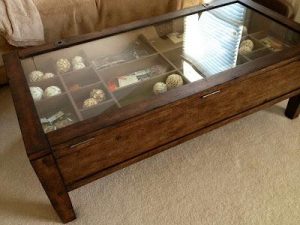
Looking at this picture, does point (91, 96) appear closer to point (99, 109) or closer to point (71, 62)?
point (99, 109)

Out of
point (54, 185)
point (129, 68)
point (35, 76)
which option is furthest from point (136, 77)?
point (54, 185)

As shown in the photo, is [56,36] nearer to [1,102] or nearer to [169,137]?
[1,102]

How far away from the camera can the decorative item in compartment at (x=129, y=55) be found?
113cm

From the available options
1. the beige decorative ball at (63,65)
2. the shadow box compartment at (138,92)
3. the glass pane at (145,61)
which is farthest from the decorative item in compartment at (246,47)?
the beige decorative ball at (63,65)

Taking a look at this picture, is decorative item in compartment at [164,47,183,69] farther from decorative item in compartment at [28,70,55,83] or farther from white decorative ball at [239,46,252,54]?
decorative item in compartment at [28,70,55,83]

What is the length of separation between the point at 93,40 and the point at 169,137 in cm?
53

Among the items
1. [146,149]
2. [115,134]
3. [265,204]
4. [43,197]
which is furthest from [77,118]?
[265,204]

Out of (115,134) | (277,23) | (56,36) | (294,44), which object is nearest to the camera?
(115,134)

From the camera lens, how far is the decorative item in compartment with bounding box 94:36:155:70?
113 centimetres

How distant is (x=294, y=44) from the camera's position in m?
1.08

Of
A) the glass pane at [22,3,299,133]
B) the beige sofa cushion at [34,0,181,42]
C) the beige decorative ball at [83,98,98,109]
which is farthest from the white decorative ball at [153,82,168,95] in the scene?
the beige sofa cushion at [34,0,181,42]

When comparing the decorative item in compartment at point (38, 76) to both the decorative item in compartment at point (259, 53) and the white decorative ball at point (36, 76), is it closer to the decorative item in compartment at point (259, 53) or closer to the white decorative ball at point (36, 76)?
the white decorative ball at point (36, 76)

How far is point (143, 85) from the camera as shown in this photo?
1018 mm

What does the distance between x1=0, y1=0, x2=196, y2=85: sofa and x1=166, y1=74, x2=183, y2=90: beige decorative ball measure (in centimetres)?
80
